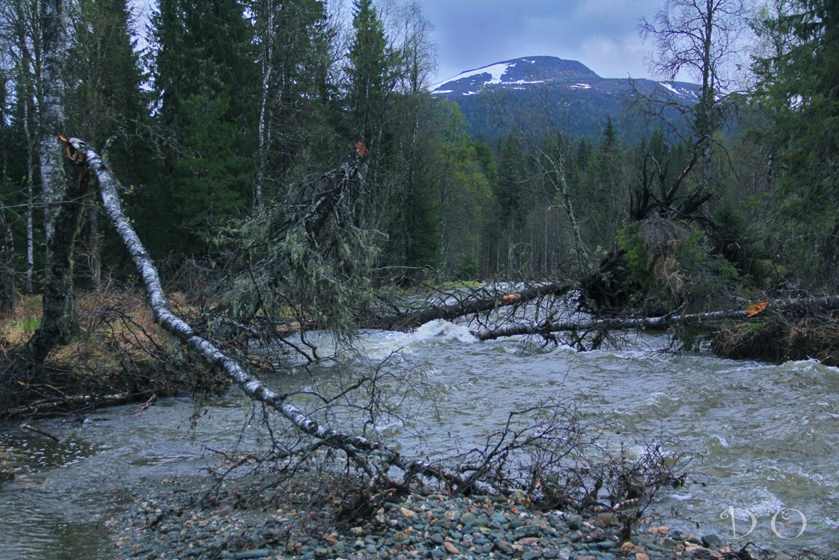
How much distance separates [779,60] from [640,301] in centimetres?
753

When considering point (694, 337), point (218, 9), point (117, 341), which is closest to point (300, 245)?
point (117, 341)

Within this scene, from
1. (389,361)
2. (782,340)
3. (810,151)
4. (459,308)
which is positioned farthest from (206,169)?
(782,340)

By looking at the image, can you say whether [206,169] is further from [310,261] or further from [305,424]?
[305,424]

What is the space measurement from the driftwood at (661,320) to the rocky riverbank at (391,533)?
7.81 m

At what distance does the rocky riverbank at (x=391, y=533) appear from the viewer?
399 cm

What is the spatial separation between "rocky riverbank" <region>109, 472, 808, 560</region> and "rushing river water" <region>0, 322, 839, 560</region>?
387mm

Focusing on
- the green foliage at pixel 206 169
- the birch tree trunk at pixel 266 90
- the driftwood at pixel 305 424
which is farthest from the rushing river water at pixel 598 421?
the birch tree trunk at pixel 266 90

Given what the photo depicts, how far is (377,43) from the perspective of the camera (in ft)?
110

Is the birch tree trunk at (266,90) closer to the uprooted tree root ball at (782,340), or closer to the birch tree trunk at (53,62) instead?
the birch tree trunk at (53,62)

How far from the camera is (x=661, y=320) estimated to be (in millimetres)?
12367

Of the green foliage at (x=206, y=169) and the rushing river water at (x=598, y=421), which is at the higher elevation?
the green foliage at (x=206, y=169)

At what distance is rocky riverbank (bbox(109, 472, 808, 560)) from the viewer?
13.1 feet

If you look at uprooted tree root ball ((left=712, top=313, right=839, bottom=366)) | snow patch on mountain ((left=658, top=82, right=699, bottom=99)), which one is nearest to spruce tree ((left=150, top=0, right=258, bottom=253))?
snow patch on mountain ((left=658, top=82, right=699, bottom=99))

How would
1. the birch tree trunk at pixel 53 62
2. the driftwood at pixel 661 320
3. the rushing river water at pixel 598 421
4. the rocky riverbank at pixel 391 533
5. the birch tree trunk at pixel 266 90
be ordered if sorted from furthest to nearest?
1. the birch tree trunk at pixel 266 90
2. the driftwood at pixel 661 320
3. the birch tree trunk at pixel 53 62
4. the rushing river water at pixel 598 421
5. the rocky riverbank at pixel 391 533
